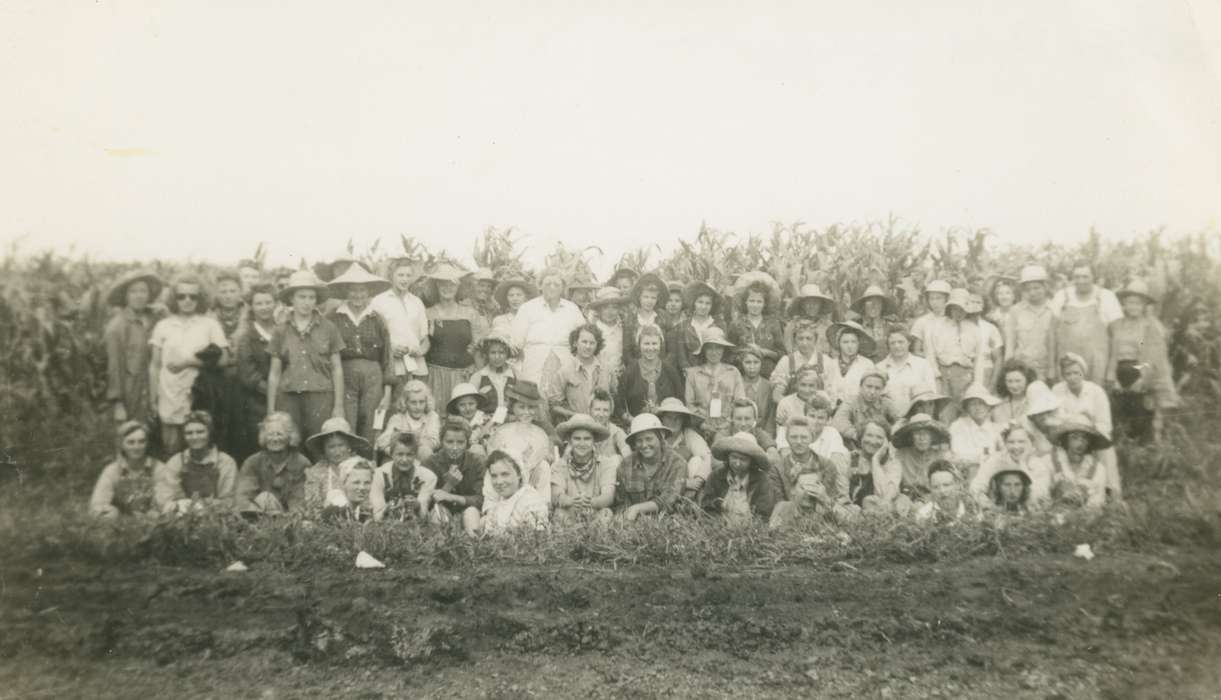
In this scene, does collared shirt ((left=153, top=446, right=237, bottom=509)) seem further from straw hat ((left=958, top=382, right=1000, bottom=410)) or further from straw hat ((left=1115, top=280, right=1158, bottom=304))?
straw hat ((left=1115, top=280, right=1158, bottom=304))

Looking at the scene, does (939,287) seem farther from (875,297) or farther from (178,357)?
(178,357)

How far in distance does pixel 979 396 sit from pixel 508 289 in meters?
3.43

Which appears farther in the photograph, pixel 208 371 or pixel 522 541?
pixel 208 371

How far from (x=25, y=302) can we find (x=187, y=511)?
1938mm

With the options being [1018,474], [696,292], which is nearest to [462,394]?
[696,292]

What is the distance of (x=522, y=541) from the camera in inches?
216

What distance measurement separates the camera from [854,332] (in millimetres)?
6414

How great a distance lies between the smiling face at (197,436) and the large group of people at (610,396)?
0.5 inches

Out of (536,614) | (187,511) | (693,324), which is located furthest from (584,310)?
(187,511)

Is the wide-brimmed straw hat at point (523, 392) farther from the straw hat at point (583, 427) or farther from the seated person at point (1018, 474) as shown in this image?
the seated person at point (1018, 474)

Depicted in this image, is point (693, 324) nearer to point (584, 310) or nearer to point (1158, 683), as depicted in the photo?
point (584, 310)

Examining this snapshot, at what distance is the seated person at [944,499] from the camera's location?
577 cm

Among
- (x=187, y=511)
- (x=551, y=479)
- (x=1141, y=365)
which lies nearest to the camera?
(x=187, y=511)

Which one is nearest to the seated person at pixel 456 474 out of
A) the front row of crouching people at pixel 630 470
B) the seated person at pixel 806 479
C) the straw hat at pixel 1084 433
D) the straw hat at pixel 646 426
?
the front row of crouching people at pixel 630 470
